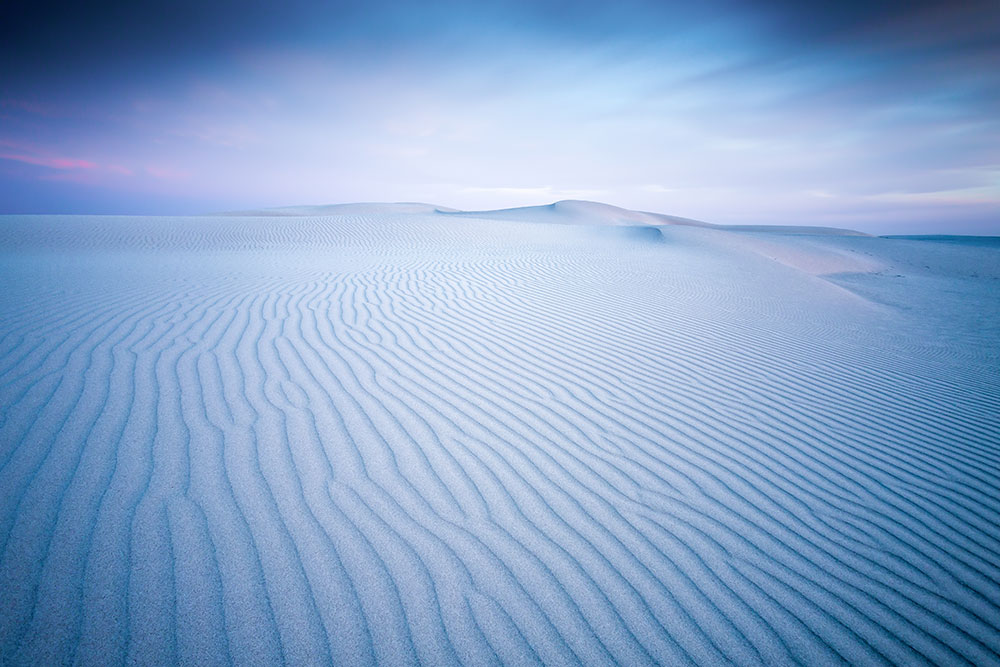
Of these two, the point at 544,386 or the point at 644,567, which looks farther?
the point at 544,386

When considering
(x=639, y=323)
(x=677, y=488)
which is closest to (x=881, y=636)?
(x=677, y=488)

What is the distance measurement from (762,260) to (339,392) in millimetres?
13881

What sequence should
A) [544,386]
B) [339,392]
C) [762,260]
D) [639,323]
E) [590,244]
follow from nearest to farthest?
1. [339,392]
2. [544,386]
3. [639,323]
4. [762,260]
5. [590,244]

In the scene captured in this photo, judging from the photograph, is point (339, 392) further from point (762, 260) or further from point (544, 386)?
point (762, 260)

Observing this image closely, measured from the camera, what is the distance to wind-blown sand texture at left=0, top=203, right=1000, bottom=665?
1.64 meters

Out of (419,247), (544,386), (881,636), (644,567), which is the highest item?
(419,247)

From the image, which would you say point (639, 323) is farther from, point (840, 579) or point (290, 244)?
point (290, 244)

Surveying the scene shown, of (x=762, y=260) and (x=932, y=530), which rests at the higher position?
(x=762, y=260)

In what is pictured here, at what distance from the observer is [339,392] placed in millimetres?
3250

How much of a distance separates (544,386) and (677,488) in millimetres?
1446

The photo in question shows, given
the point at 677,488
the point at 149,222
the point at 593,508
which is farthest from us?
the point at 149,222

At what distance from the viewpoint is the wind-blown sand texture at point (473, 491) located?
164 cm

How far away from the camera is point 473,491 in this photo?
2320 mm

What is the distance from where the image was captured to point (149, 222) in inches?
694
